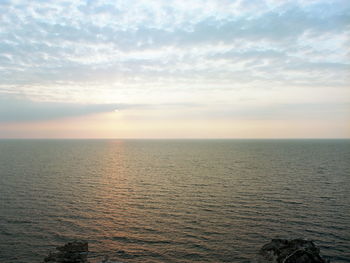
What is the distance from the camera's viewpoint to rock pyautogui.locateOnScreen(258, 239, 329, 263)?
90.3 ft

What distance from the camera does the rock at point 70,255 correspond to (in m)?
26.2

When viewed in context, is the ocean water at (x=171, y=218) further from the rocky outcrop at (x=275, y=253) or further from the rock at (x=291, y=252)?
the rocky outcrop at (x=275, y=253)

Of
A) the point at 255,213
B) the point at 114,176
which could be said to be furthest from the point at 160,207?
the point at 114,176

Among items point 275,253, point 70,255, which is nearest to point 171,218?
point 275,253

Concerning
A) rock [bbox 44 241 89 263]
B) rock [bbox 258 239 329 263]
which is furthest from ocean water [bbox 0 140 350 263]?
rock [bbox 44 241 89 263]

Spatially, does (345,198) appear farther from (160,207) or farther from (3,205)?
(3,205)

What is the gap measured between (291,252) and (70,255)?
2368cm

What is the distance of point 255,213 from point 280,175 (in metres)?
47.2

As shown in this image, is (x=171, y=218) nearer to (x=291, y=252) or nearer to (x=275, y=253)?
(x=275, y=253)

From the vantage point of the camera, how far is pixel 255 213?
47.5m

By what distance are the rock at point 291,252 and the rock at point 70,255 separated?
20047mm

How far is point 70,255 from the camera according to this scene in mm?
26656

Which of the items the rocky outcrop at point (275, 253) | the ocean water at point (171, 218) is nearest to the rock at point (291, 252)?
the rocky outcrop at point (275, 253)

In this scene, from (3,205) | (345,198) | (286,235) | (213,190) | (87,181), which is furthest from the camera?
(87,181)
